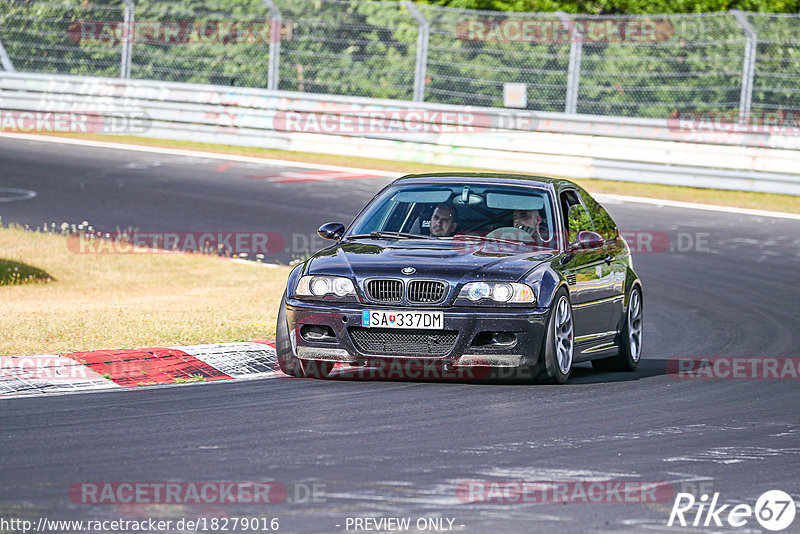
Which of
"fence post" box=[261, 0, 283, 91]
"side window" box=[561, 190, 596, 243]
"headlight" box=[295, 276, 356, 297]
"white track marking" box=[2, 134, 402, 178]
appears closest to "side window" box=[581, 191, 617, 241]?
"side window" box=[561, 190, 596, 243]

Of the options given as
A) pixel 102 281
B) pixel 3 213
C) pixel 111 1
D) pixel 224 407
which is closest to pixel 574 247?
pixel 224 407

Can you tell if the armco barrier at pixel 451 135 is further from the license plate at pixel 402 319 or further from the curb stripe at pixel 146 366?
the license plate at pixel 402 319

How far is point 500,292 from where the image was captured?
870 centimetres

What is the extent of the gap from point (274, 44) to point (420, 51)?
2843mm

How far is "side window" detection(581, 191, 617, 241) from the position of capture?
10820 mm

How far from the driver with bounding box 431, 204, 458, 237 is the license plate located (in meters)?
1.25

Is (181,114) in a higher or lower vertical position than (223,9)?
lower

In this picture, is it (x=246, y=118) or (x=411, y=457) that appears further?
(x=246, y=118)

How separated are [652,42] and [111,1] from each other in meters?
10.4

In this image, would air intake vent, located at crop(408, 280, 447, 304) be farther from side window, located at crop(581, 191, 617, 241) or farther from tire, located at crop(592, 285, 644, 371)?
side window, located at crop(581, 191, 617, 241)

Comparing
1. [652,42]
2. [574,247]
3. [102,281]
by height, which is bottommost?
[102,281]

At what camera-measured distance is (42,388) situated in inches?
330

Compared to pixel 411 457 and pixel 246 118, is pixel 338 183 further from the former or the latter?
pixel 411 457

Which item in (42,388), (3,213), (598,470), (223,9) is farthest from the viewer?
(223,9)
